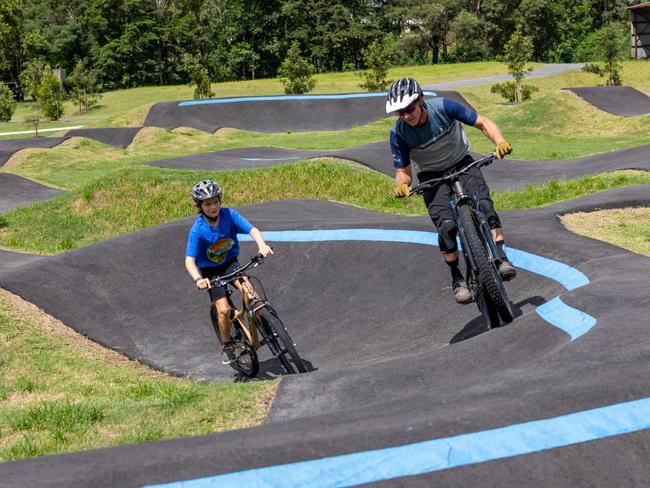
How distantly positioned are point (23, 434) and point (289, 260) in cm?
675

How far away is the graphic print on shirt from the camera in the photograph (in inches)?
368

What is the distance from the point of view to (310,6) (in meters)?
89.6

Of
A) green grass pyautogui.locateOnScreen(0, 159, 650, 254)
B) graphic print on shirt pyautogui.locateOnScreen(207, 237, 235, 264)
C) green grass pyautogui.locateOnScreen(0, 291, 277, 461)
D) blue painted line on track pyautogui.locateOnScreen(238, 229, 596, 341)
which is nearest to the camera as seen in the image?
green grass pyautogui.locateOnScreen(0, 291, 277, 461)

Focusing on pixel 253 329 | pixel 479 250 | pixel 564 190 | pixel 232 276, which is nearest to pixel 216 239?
pixel 232 276

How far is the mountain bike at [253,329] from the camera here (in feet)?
29.3

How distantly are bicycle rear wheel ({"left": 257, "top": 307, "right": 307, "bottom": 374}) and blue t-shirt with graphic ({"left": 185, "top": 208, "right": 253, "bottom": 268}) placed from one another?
87cm

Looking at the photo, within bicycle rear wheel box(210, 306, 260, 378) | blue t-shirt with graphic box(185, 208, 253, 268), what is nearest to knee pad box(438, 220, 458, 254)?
blue t-shirt with graphic box(185, 208, 253, 268)

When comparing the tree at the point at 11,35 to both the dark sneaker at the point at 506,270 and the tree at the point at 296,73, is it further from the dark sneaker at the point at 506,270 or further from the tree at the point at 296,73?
the dark sneaker at the point at 506,270

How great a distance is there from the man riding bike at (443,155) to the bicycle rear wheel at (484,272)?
0.27 meters

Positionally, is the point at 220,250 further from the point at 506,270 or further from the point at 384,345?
the point at 506,270

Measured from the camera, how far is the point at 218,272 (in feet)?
31.5

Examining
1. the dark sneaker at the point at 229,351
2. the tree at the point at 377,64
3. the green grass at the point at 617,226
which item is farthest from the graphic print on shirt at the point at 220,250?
the tree at the point at 377,64

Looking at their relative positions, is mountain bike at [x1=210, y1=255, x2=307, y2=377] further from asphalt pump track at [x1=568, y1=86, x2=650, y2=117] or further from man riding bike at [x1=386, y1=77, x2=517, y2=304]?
asphalt pump track at [x1=568, y1=86, x2=650, y2=117]

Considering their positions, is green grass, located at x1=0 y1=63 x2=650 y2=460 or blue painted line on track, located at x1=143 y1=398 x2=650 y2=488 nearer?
blue painted line on track, located at x1=143 y1=398 x2=650 y2=488
